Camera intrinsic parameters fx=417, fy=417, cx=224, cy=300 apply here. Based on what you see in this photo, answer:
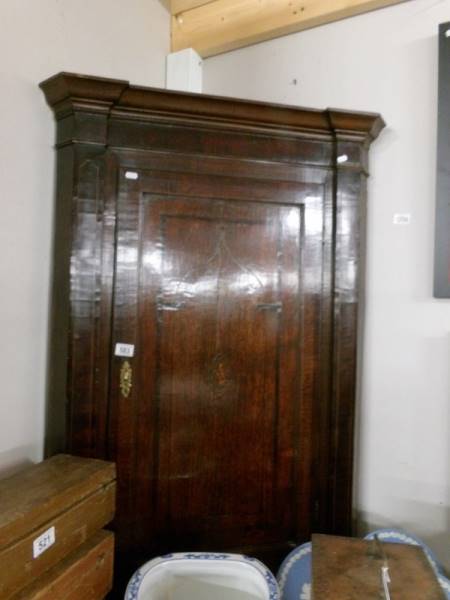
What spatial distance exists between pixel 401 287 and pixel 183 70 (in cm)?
133

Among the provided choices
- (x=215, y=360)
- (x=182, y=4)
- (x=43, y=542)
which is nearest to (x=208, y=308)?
(x=215, y=360)

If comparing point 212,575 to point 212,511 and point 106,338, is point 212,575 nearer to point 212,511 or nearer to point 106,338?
point 212,511

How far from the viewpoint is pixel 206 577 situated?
1239mm

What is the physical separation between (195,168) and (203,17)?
0.94 metres

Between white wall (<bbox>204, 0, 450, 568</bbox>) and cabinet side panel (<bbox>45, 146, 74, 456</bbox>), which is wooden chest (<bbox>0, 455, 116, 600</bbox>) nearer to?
cabinet side panel (<bbox>45, 146, 74, 456</bbox>)

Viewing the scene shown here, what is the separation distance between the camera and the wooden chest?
891 mm

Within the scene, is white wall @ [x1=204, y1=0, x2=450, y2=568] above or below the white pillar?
below

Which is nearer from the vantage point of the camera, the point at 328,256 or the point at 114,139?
the point at 114,139

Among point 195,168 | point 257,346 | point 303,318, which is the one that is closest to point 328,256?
point 303,318

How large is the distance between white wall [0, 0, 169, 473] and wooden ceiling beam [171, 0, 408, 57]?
531mm

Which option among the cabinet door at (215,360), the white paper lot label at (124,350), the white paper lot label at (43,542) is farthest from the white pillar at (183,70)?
the white paper lot label at (43,542)

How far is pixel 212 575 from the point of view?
1.24m

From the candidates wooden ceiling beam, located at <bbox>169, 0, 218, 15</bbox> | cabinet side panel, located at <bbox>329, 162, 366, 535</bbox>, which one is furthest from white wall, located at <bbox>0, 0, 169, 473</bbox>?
cabinet side panel, located at <bbox>329, 162, 366, 535</bbox>

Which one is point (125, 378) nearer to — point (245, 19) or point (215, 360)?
point (215, 360)
